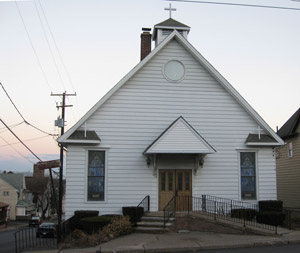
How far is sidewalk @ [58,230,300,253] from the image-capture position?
12670 mm

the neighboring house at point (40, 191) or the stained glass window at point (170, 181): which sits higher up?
the stained glass window at point (170, 181)

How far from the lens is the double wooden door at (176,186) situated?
18.5 metres

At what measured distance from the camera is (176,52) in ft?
64.2

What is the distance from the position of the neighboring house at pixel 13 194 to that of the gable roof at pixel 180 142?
2083 inches

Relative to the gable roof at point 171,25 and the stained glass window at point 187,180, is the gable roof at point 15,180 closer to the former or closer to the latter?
the gable roof at point 171,25

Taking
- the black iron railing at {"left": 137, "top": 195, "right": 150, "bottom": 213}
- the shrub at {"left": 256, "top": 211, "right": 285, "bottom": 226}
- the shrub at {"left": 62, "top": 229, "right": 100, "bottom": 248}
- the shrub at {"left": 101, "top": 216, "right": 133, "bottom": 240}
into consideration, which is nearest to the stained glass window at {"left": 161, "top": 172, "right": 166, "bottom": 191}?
the black iron railing at {"left": 137, "top": 195, "right": 150, "bottom": 213}

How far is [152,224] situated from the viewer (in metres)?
15.9

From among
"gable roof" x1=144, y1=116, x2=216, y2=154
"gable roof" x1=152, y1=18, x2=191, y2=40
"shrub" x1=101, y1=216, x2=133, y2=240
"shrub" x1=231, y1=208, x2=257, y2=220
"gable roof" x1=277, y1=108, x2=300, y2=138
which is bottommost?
"shrub" x1=101, y1=216, x2=133, y2=240

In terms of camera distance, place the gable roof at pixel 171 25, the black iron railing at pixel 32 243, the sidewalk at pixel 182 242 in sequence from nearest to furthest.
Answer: the sidewalk at pixel 182 242 < the black iron railing at pixel 32 243 < the gable roof at pixel 171 25

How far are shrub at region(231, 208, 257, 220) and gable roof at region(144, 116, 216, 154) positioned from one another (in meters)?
3.10

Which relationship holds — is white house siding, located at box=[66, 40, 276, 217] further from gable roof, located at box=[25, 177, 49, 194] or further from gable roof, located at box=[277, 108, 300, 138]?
gable roof, located at box=[25, 177, 49, 194]

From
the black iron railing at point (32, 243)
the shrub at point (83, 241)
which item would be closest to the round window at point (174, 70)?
the shrub at point (83, 241)

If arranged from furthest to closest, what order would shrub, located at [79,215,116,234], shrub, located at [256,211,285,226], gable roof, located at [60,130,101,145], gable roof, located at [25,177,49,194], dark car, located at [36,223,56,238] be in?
gable roof, located at [25,177,49,194] < dark car, located at [36,223,56,238] < gable roof, located at [60,130,101,145] < shrub, located at [256,211,285,226] < shrub, located at [79,215,116,234]

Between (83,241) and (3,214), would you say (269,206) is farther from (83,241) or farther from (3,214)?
(3,214)
